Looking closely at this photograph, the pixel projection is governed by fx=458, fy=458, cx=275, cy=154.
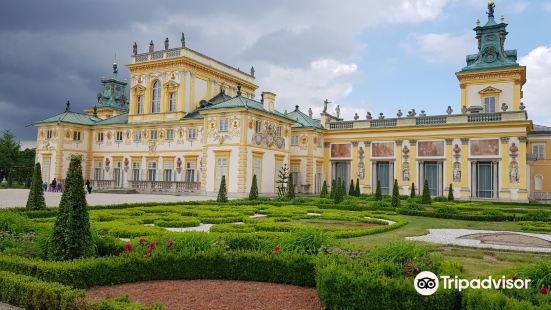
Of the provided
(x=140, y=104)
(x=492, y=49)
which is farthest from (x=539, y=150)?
(x=140, y=104)

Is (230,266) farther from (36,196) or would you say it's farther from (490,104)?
(490,104)

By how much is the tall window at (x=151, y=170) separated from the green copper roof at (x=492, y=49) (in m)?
32.3

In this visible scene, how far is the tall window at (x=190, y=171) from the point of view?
42781 millimetres

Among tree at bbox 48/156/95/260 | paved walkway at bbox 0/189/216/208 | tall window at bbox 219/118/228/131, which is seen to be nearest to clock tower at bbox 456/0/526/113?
tall window at bbox 219/118/228/131

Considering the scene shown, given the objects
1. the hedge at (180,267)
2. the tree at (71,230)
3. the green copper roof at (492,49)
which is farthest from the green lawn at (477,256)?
the green copper roof at (492,49)

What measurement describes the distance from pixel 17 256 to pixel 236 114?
2909cm

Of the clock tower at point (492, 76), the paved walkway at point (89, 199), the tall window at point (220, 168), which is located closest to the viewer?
the paved walkway at point (89, 199)

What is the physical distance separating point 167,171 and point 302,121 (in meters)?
14.3

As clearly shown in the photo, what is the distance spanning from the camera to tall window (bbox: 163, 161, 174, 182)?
44516mm

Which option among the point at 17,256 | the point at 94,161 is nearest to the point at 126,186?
the point at 94,161

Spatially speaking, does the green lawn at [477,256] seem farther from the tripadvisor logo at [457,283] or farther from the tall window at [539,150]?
the tall window at [539,150]

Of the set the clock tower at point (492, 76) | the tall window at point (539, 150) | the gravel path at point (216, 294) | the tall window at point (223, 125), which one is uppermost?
the clock tower at point (492, 76)

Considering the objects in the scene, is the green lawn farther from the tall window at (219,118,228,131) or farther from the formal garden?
the tall window at (219,118,228,131)

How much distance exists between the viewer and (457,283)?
5789 millimetres
